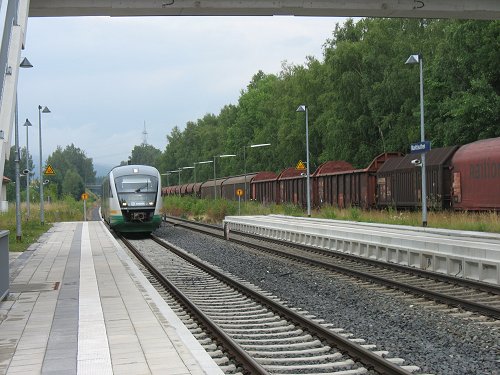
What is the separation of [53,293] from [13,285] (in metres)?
1.64

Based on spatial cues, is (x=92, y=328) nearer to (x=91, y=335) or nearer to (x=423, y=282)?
(x=91, y=335)

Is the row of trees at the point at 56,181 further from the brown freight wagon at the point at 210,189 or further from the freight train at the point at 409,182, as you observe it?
the freight train at the point at 409,182

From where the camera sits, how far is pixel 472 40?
40594 mm

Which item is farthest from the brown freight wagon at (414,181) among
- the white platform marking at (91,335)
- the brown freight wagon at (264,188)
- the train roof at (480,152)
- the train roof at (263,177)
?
the train roof at (263,177)

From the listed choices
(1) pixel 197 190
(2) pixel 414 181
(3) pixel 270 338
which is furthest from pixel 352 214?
(1) pixel 197 190

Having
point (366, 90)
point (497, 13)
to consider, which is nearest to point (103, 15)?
point (497, 13)

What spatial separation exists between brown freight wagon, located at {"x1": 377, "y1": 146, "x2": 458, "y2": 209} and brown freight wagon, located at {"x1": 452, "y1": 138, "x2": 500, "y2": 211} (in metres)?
0.77

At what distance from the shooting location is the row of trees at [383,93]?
40.4 meters

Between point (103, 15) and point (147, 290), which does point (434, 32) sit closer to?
point (103, 15)

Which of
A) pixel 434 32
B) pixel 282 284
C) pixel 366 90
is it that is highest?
pixel 434 32

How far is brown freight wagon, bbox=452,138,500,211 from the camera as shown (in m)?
24.0

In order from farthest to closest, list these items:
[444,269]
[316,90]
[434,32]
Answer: [316,90] < [434,32] < [444,269]

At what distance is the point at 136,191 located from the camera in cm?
2764

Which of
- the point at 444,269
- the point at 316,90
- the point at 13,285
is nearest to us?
the point at 13,285
